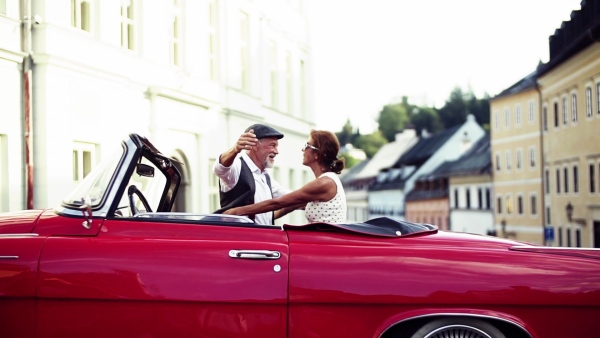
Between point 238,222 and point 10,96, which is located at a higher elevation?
point 10,96

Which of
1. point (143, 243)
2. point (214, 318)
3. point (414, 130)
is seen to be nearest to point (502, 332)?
point (214, 318)

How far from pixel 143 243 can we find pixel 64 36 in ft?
31.2

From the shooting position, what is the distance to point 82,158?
14.0 m

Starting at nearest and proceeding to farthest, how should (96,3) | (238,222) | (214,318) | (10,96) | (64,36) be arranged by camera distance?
(214,318) → (238,222) → (10,96) → (64,36) → (96,3)

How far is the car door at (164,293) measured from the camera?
439cm

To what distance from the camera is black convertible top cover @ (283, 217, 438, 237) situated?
4742mm

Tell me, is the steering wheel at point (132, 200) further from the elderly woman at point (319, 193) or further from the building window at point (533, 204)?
the building window at point (533, 204)

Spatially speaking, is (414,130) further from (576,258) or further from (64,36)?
(576,258)

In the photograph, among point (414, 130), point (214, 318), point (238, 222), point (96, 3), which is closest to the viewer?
point (214, 318)

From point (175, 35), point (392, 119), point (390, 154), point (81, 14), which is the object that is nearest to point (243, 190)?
point (81, 14)

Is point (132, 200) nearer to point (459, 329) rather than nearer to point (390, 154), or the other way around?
point (459, 329)

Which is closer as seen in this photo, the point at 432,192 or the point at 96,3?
the point at 96,3

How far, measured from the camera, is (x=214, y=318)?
4395 millimetres

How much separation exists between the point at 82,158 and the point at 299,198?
9231mm
